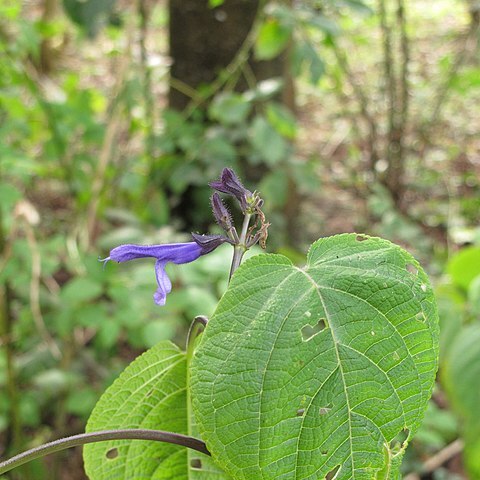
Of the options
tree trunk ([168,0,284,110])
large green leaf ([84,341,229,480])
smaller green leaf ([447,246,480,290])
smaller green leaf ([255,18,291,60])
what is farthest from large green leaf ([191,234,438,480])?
tree trunk ([168,0,284,110])

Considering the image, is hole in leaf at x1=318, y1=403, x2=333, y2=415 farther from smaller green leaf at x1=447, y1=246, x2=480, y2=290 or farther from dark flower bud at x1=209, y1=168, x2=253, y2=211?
smaller green leaf at x1=447, y1=246, x2=480, y2=290

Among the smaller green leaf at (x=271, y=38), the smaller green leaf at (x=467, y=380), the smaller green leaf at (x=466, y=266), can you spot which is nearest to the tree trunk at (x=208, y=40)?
the smaller green leaf at (x=271, y=38)

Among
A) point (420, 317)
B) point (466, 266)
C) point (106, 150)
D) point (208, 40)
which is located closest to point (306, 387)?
point (420, 317)

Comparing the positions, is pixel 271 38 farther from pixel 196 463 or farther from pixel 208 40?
pixel 196 463

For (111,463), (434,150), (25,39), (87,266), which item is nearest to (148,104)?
(25,39)

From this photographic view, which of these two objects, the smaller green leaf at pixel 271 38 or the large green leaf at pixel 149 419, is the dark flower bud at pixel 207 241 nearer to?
the large green leaf at pixel 149 419
